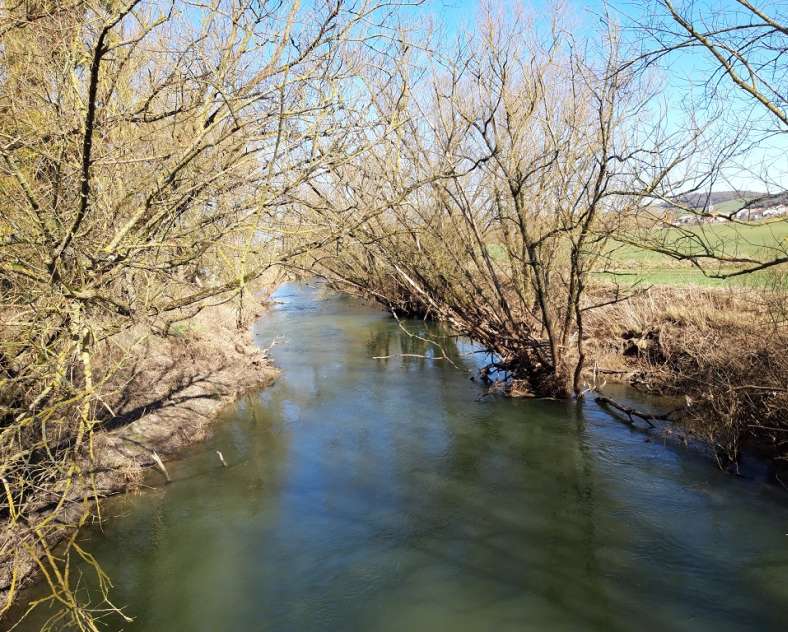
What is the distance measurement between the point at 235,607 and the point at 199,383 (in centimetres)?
658

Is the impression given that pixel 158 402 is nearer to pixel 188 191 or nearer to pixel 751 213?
pixel 188 191

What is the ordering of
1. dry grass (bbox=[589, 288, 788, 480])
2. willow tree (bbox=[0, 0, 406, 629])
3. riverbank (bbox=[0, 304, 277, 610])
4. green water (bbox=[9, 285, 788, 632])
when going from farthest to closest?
dry grass (bbox=[589, 288, 788, 480]) < riverbank (bbox=[0, 304, 277, 610]) < green water (bbox=[9, 285, 788, 632]) < willow tree (bbox=[0, 0, 406, 629])

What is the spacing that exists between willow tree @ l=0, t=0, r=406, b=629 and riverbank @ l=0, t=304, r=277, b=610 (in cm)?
50

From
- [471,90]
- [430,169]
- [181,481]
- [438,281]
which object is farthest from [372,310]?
[181,481]

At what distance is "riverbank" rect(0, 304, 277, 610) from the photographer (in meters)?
6.39

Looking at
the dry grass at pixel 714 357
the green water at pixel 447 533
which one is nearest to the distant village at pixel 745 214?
the dry grass at pixel 714 357

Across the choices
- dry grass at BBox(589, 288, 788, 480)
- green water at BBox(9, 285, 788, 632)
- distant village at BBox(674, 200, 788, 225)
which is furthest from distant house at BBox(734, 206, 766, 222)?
green water at BBox(9, 285, 788, 632)

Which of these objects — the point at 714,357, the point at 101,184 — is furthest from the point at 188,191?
the point at 714,357

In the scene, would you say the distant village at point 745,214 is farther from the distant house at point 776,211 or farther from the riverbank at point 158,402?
the riverbank at point 158,402

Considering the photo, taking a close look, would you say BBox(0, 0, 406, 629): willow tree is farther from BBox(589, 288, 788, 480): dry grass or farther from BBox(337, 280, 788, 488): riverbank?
BBox(589, 288, 788, 480): dry grass

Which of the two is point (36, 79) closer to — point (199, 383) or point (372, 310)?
point (199, 383)

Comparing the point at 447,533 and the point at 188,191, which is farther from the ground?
the point at 188,191

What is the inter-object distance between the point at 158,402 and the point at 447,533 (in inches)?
236

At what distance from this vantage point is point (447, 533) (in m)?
6.28
